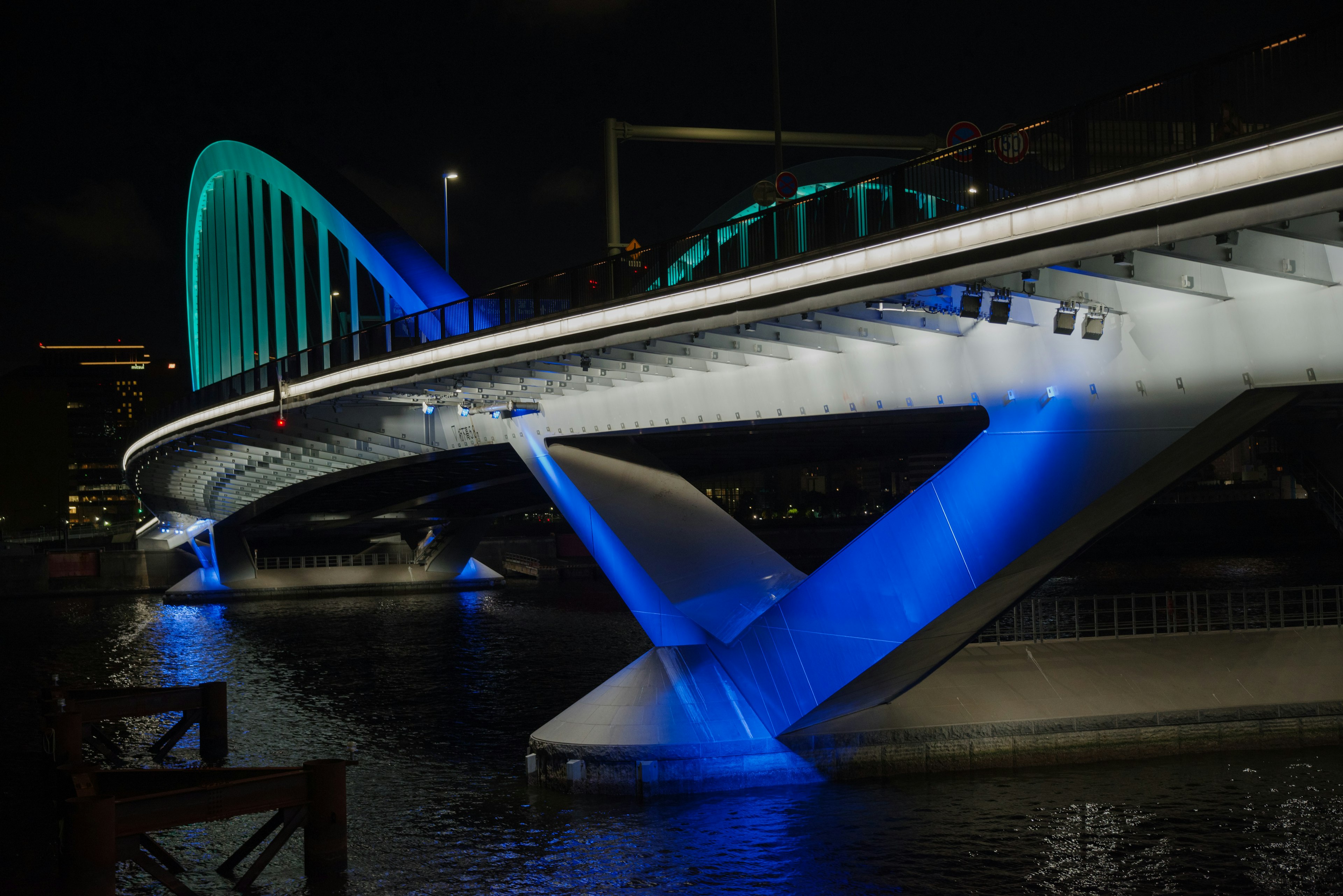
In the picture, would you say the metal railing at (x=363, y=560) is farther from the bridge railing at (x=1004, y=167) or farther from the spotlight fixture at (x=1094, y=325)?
the spotlight fixture at (x=1094, y=325)

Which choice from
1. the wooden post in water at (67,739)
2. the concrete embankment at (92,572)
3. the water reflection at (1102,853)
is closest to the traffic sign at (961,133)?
the water reflection at (1102,853)

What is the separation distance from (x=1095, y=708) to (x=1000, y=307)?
335 inches

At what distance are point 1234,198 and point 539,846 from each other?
1052 cm

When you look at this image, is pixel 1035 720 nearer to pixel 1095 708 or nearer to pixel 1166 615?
pixel 1095 708

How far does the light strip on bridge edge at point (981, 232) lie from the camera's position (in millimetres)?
8383

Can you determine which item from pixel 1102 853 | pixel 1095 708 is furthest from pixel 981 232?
pixel 1095 708

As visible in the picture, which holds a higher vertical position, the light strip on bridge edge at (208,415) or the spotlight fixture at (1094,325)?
the light strip on bridge edge at (208,415)

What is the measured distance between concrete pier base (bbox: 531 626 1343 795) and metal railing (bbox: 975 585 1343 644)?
0.59m

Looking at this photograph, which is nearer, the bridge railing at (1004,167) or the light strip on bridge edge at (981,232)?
the light strip on bridge edge at (981,232)

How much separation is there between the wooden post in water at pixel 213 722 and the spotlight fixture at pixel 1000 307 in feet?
50.2

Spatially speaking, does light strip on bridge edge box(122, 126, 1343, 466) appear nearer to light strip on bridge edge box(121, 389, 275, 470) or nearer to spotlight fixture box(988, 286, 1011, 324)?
spotlight fixture box(988, 286, 1011, 324)

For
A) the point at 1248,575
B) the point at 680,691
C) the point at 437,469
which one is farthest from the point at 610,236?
the point at 1248,575

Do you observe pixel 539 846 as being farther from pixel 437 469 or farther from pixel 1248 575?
pixel 1248 575

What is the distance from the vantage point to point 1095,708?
18156mm
